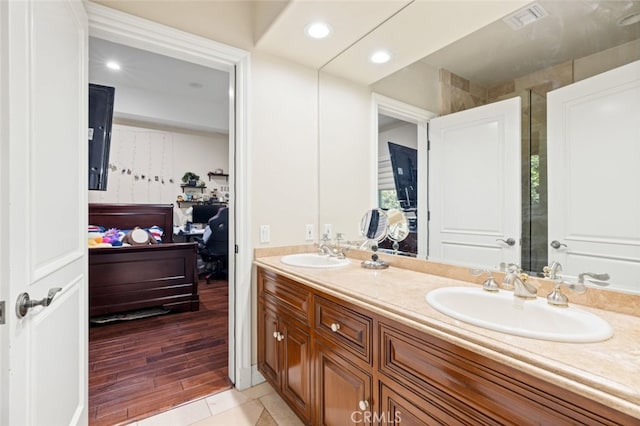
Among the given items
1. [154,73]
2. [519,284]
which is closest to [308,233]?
[519,284]

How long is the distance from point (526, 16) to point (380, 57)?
34.2 inches

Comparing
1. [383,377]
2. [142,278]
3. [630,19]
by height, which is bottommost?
[142,278]

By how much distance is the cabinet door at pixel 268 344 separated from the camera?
178 centimetres

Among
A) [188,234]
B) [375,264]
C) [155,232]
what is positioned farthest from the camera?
[188,234]

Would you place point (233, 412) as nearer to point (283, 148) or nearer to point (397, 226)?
point (397, 226)

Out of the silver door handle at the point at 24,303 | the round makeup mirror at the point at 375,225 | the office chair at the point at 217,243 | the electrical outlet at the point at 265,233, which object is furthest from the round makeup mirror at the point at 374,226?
the office chair at the point at 217,243

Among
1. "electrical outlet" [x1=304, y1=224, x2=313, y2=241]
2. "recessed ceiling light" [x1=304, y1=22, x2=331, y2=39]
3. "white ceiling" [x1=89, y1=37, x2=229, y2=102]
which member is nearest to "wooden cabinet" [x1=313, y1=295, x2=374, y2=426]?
"electrical outlet" [x1=304, y1=224, x2=313, y2=241]

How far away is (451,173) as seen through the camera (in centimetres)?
162

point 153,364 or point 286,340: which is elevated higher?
point 286,340

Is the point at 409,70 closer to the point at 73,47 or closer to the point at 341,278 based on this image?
the point at 341,278

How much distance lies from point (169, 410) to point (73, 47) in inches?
77.1

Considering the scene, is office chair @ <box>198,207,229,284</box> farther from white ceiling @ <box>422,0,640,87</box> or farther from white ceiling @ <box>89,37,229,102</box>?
white ceiling @ <box>422,0,640,87</box>

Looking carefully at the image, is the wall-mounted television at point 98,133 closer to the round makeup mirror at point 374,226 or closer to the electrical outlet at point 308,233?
the electrical outlet at point 308,233

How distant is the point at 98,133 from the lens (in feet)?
6.23
